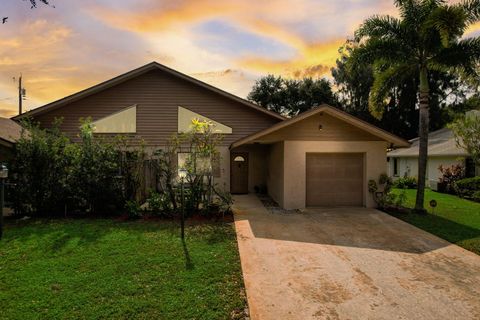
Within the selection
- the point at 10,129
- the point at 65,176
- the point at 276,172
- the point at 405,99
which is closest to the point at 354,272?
the point at 276,172

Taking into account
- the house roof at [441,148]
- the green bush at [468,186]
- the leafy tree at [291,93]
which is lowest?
the green bush at [468,186]

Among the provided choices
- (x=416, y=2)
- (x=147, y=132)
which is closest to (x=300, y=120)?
(x=416, y=2)

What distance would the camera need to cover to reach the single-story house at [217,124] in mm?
12188

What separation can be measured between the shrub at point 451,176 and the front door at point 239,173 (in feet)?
37.3

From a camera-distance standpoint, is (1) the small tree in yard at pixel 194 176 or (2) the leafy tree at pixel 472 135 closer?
(1) the small tree in yard at pixel 194 176

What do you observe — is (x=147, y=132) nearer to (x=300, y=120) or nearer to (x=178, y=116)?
(x=178, y=116)

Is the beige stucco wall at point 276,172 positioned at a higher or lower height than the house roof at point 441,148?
lower

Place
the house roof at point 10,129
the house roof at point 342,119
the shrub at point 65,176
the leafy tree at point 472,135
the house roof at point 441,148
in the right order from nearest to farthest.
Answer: the shrub at point 65,176 → the house roof at point 342,119 → the house roof at point 10,129 → the leafy tree at point 472,135 → the house roof at point 441,148

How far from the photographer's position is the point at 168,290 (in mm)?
4820

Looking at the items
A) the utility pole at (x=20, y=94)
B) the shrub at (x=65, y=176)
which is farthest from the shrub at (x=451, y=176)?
the utility pole at (x=20, y=94)

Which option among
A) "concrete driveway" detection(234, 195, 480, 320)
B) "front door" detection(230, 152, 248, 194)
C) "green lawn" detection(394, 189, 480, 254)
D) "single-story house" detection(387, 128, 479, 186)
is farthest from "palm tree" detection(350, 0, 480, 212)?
"front door" detection(230, 152, 248, 194)

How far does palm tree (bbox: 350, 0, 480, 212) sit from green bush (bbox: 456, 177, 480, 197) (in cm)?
603

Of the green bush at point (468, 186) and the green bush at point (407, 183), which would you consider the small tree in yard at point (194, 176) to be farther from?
the green bush at point (407, 183)

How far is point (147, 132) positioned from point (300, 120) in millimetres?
8145
